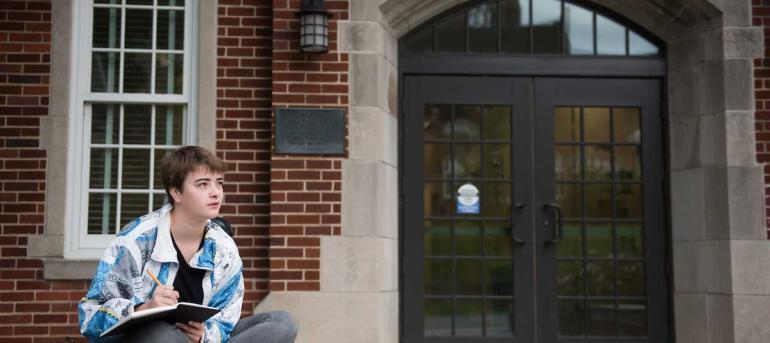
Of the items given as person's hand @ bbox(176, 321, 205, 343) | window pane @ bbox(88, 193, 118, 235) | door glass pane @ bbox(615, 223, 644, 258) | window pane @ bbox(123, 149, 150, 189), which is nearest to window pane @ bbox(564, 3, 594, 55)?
door glass pane @ bbox(615, 223, 644, 258)

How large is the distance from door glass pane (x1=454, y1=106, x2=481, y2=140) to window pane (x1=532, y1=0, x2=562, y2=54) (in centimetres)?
76

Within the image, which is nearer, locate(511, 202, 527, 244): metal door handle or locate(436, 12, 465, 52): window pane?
locate(511, 202, 527, 244): metal door handle

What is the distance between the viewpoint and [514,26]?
6.66 meters

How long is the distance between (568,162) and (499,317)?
1.37 metres

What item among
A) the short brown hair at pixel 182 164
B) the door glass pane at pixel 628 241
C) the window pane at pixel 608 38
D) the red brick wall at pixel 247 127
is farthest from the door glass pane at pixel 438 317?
the short brown hair at pixel 182 164

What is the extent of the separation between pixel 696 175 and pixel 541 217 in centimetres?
124

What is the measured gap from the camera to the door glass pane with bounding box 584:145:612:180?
6586 millimetres

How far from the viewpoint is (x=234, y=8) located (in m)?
6.23

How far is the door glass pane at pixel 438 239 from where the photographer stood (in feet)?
21.3

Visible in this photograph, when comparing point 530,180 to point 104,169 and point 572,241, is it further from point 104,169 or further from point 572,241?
point 104,169

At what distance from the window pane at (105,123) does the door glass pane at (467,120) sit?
2.67 metres

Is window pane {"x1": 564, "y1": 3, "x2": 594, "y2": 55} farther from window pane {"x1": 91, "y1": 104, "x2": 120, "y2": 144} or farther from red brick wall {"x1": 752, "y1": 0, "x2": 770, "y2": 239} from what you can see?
window pane {"x1": 91, "y1": 104, "x2": 120, "y2": 144}

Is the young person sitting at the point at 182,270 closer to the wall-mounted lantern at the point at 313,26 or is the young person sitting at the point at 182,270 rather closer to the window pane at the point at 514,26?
the wall-mounted lantern at the point at 313,26

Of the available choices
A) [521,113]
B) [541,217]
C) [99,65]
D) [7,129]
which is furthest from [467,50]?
[7,129]
